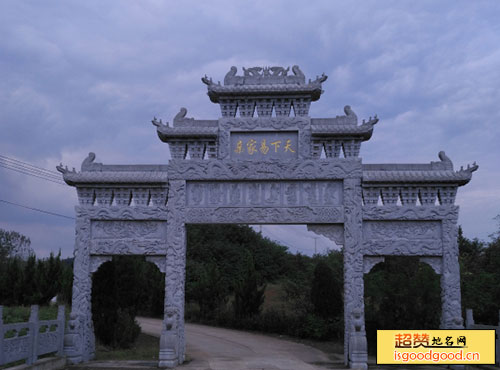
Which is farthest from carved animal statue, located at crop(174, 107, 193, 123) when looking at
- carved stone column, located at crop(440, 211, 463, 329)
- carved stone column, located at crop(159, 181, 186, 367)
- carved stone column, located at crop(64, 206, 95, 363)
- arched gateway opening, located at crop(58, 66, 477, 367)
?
carved stone column, located at crop(440, 211, 463, 329)

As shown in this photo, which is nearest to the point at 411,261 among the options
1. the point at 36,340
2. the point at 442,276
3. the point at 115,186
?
the point at 442,276

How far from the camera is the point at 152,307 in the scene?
60.7 feet

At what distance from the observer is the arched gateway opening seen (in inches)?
335

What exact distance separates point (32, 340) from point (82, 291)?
1666mm

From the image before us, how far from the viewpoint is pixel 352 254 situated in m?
8.48

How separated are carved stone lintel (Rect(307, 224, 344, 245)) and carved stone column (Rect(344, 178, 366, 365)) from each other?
12 cm

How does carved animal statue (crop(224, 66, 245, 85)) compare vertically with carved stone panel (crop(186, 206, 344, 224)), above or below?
above

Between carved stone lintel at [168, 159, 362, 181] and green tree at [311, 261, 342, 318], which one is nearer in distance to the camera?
carved stone lintel at [168, 159, 362, 181]

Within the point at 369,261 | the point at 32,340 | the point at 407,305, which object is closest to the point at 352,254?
the point at 369,261

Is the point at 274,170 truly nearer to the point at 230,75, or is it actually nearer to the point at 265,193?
the point at 265,193

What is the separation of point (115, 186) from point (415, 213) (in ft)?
17.9

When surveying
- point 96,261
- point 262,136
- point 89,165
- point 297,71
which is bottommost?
point 96,261

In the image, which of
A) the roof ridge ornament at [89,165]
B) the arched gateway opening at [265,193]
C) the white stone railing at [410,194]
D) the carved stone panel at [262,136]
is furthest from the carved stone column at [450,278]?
the roof ridge ornament at [89,165]

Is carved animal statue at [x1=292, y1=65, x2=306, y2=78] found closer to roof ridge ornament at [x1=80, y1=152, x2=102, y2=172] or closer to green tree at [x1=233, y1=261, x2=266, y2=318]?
roof ridge ornament at [x1=80, y1=152, x2=102, y2=172]
